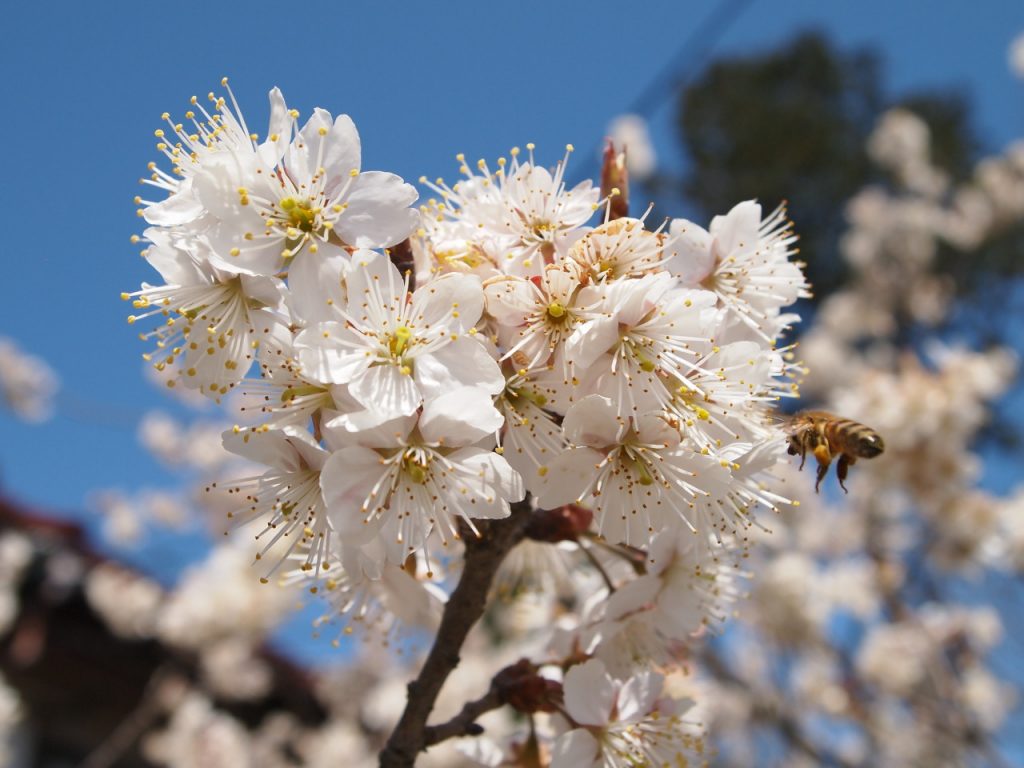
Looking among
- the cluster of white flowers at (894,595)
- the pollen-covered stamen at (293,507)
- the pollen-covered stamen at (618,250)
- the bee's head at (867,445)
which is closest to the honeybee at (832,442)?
the bee's head at (867,445)

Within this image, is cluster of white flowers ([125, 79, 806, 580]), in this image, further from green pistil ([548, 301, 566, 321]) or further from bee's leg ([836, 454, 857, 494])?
bee's leg ([836, 454, 857, 494])

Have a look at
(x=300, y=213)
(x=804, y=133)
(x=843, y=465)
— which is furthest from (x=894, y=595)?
(x=804, y=133)

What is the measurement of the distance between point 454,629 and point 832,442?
22.5 inches

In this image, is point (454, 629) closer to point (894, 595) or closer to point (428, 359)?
point (428, 359)

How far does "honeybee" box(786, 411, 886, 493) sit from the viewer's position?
3.68 feet

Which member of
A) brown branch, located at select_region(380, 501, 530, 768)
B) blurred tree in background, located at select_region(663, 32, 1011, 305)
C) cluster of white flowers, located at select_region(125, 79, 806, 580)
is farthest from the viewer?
blurred tree in background, located at select_region(663, 32, 1011, 305)

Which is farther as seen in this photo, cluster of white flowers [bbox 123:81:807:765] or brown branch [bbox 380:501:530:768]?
brown branch [bbox 380:501:530:768]

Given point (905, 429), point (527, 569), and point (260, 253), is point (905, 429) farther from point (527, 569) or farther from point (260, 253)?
point (260, 253)

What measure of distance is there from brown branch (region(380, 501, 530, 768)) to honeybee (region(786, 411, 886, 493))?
38 cm

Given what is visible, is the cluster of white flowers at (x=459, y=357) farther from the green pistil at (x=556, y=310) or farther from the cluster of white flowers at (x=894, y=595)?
the cluster of white flowers at (x=894, y=595)

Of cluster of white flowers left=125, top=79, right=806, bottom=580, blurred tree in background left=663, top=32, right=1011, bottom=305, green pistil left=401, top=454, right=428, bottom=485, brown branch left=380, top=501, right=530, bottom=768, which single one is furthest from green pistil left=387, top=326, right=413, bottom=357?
blurred tree in background left=663, top=32, right=1011, bottom=305

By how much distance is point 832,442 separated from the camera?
1143 millimetres

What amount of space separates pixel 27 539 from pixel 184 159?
6.18 meters

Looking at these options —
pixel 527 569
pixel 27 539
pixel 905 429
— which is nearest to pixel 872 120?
pixel 905 429
